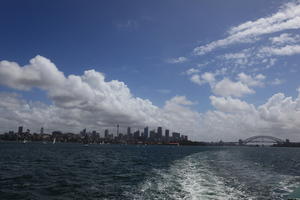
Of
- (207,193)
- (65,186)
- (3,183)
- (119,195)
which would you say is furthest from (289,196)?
(3,183)

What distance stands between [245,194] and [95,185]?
17.3 metres

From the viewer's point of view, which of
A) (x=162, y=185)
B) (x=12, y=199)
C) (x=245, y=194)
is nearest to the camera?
(x=12, y=199)

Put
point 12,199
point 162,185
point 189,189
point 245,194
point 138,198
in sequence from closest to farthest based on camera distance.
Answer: point 12,199, point 138,198, point 245,194, point 189,189, point 162,185

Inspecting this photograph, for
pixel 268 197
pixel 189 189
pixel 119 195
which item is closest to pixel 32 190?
pixel 119 195

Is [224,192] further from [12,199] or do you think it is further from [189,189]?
[12,199]

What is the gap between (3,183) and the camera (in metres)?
29.8

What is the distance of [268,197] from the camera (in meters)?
25.2

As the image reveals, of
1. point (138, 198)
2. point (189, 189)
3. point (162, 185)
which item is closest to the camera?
point (138, 198)

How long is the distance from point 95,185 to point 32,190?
7101mm

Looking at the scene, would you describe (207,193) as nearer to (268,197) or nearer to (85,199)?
(268,197)

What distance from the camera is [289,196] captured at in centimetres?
2570

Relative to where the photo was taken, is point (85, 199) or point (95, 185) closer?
point (85, 199)

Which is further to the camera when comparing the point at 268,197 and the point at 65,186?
the point at 65,186

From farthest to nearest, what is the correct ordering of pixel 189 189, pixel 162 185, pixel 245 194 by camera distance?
1. pixel 162 185
2. pixel 189 189
3. pixel 245 194
